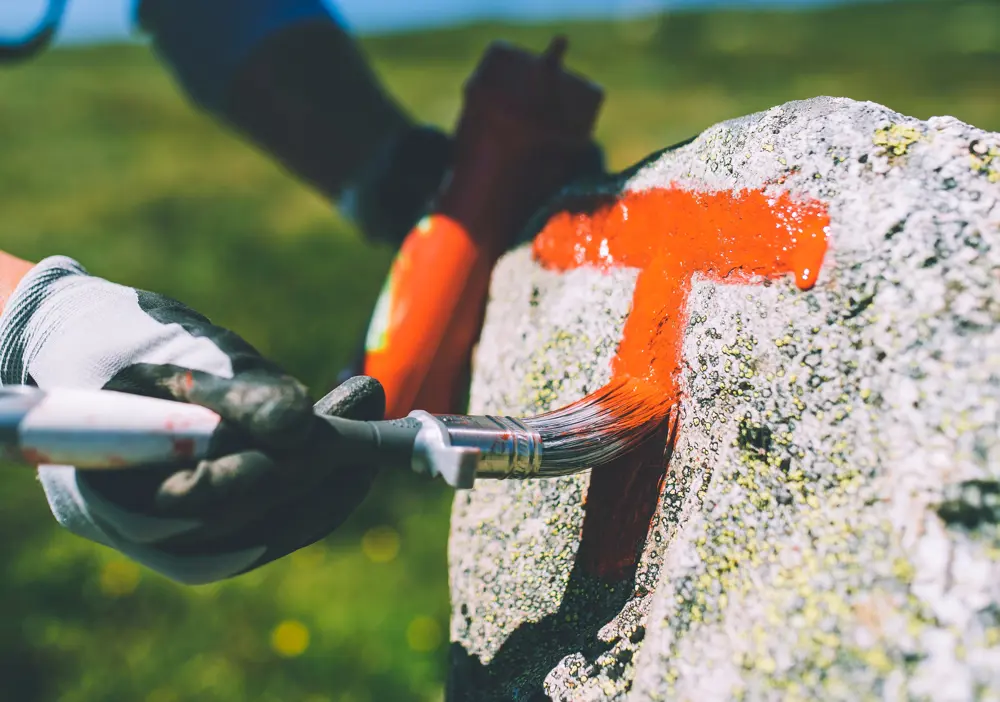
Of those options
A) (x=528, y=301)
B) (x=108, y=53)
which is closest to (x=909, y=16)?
(x=108, y=53)

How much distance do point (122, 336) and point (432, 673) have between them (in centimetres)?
145

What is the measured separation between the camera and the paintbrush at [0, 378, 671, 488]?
769 mm

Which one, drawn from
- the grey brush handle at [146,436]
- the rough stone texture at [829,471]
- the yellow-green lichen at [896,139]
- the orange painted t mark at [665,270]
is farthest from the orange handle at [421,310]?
the yellow-green lichen at [896,139]

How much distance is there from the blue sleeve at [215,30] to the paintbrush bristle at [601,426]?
4.25 feet

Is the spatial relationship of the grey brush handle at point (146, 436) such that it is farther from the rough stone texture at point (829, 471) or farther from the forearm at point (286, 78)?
the forearm at point (286, 78)

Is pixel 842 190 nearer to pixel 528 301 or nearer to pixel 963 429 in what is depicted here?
pixel 963 429

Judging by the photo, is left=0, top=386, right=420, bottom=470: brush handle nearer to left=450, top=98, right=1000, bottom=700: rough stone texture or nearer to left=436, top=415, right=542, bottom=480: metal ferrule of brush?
left=436, top=415, right=542, bottom=480: metal ferrule of brush

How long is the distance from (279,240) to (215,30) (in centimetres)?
324

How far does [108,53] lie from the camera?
36.4 ft

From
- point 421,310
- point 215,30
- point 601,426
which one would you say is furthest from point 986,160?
point 215,30

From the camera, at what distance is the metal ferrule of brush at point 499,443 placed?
94cm

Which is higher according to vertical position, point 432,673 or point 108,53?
point 108,53

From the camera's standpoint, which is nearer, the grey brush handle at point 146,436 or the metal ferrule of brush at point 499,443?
the grey brush handle at point 146,436

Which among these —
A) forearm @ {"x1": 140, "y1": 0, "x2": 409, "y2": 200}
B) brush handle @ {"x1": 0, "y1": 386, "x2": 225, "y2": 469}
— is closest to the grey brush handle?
brush handle @ {"x1": 0, "y1": 386, "x2": 225, "y2": 469}
